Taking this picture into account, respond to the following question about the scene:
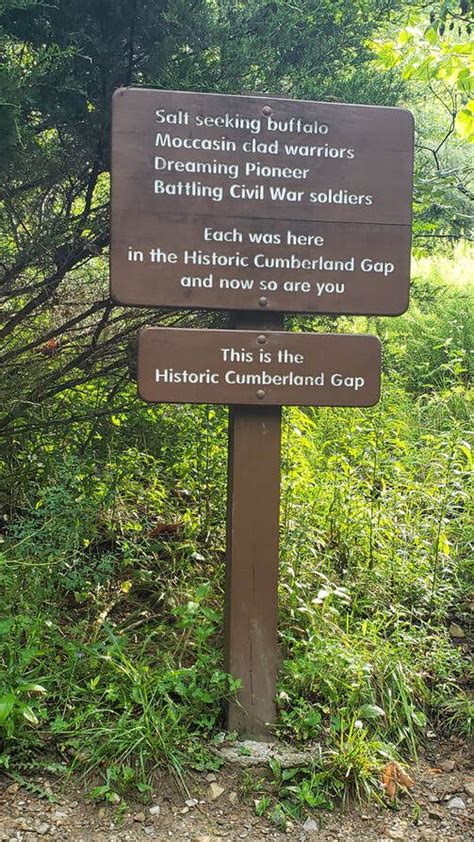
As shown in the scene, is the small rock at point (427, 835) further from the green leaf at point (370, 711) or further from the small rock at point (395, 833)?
the green leaf at point (370, 711)

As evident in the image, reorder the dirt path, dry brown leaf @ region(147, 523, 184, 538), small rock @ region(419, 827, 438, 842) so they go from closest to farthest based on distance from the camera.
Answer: the dirt path < small rock @ region(419, 827, 438, 842) < dry brown leaf @ region(147, 523, 184, 538)

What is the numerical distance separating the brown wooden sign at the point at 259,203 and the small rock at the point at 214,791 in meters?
1.78

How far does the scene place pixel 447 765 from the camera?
2965mm

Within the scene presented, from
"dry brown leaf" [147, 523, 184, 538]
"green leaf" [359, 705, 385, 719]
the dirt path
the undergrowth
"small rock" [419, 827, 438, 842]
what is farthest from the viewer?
"dry brown leaf" [147, 523, 184, 538]

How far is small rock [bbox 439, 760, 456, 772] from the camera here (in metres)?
2.95

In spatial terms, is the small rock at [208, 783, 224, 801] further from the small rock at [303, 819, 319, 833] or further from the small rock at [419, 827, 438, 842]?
the small rock at [419, 827, 438, 842]

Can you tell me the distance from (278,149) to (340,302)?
64cm

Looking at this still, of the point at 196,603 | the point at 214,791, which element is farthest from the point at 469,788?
the point at 196,603

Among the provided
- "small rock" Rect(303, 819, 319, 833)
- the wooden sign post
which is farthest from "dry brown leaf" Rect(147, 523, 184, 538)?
"small rock" Rect(303, 819, 319, 833)

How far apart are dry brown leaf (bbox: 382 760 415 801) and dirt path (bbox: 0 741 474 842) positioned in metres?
0.05

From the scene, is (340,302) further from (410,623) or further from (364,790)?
(364,790)

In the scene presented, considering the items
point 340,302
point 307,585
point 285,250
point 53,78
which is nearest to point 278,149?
point 285,250

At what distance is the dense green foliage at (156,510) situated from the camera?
2801mm

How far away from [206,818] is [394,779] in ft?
2.41
